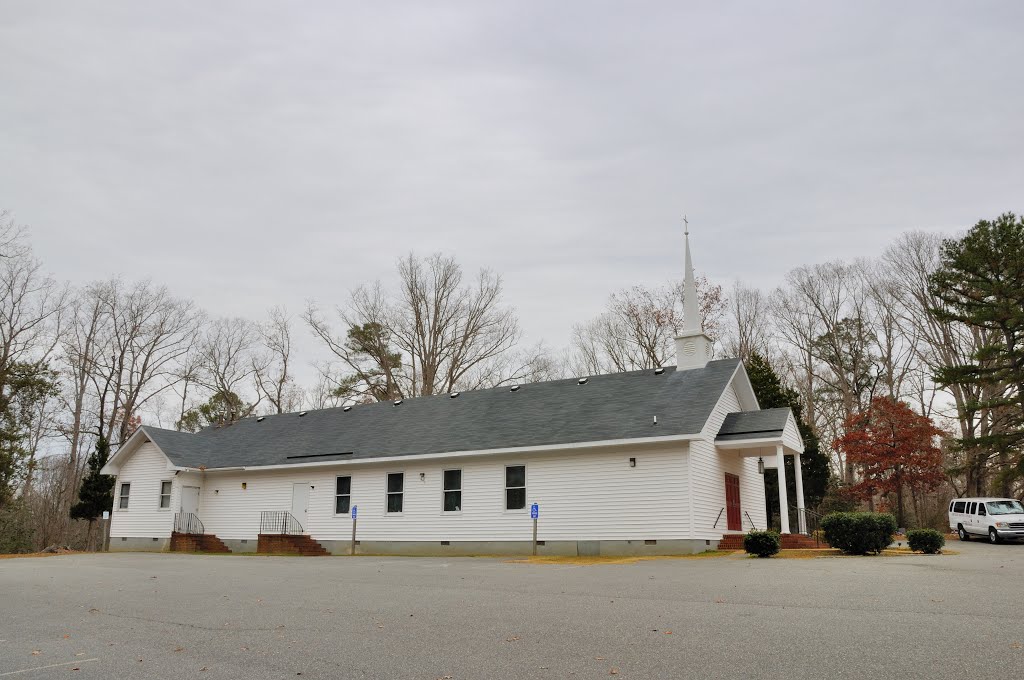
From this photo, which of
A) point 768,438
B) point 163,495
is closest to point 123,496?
point 163,495

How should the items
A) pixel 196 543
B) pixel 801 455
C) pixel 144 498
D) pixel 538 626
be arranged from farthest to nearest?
pixel 801 455, pixel 144 498, pixel 196 543, pixel 538 626

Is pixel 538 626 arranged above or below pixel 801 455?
below

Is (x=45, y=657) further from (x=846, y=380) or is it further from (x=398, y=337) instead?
(x=846, y=380)

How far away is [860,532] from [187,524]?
24004mm

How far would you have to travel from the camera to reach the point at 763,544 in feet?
58.6

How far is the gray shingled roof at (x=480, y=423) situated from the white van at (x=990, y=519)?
9.65 metres

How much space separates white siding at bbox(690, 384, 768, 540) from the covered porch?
340mm

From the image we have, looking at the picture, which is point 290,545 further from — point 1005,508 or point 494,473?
point 1005,508

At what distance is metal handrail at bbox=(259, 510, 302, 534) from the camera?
27.9 m

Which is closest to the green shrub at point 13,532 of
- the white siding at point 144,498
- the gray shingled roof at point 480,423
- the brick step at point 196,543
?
the white siding at point 144,498

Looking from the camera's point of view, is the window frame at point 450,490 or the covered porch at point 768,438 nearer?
the covered porch at point 768,438

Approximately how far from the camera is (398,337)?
42594 millimetres

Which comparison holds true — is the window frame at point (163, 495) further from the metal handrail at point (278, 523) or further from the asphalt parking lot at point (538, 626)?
the asphalt parking lot at point (538, 626)

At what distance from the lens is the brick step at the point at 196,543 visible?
A: 29469 mm
